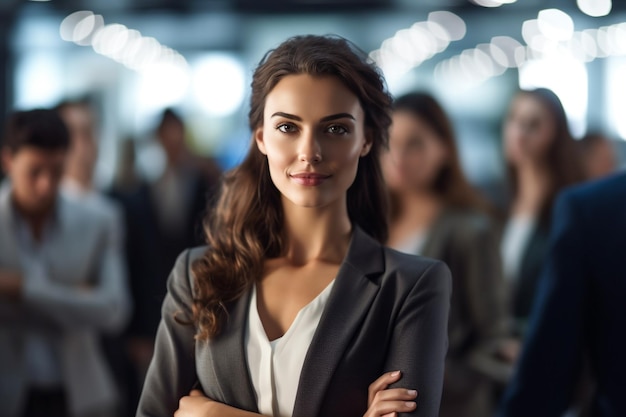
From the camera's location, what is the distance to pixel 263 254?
213 centimetres

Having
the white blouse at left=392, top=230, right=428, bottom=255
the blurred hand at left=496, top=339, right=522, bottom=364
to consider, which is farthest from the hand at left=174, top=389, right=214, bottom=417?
the blurred hand at left=496, top=339, right=522, bottom=364

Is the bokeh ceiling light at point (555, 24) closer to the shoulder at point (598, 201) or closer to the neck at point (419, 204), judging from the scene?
the neck at point (419, 204)

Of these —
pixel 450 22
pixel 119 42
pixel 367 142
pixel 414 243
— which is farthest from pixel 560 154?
pixel 119 42

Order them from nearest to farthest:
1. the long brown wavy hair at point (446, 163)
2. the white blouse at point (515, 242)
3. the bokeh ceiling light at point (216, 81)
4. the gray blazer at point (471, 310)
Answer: the gray blazer at point (471, 310)
the long brown wavy hair at point (446, 163)
the white blouse at point (515, 242)
the bokeh ceiling light at point (216, 81)

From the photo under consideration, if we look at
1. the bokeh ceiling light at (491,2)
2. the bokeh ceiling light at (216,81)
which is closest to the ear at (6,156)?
the bokeh ceiling light at (491,2)

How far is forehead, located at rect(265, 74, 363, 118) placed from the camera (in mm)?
1997

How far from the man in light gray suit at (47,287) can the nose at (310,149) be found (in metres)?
2.20

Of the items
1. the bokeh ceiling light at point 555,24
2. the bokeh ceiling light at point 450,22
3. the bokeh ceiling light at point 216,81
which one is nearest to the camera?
the bokeh ceiling light at point 555,24

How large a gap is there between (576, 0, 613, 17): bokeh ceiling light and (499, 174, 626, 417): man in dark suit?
29.7 feet

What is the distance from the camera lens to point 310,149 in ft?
6.51

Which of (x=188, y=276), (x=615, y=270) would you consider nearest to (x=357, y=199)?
(x=188, y=276)

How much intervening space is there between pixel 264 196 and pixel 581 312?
991 millimetres

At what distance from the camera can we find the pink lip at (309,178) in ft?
6.56

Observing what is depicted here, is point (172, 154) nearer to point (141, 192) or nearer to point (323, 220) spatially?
point (141, 192)
